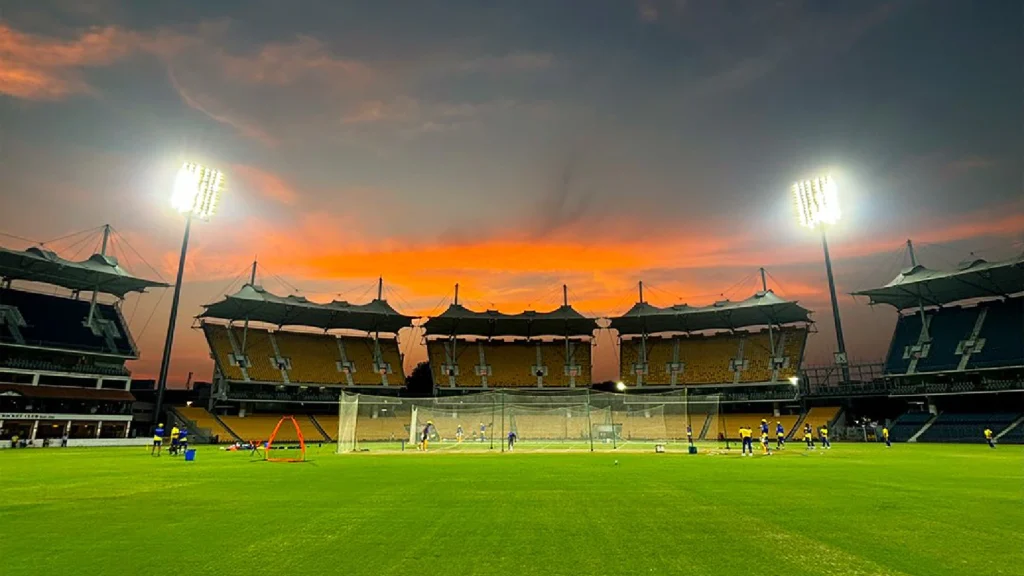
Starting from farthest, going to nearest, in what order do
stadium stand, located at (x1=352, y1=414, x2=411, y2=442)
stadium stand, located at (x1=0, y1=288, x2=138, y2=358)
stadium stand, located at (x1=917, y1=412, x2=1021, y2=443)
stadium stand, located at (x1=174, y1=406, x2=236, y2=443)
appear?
stadium stand, located at (x1=174, y1=406, x2=236, y2=443) → stadium stand, located at (x1=0, y1=288, x2=138, y2=358) → stadium stand, located at (x1=352, y1=414, x2=411, y2=442) → stadium stand, located at (x1=917, y1=412, x2=1021, y2=443)

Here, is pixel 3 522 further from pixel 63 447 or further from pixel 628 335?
pixel 628 335

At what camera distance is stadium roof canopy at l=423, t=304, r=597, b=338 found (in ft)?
191

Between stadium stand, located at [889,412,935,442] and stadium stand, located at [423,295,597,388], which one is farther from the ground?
stadium stand, located at [423,295,597,388]

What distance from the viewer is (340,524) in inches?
312

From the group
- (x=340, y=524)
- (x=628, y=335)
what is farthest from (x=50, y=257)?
(x=628, y=335)

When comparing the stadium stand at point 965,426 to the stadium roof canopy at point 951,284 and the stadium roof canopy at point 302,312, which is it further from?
the stadium roof canopy at point 302,312

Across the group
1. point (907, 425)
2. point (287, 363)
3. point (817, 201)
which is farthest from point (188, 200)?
point (907, 425)

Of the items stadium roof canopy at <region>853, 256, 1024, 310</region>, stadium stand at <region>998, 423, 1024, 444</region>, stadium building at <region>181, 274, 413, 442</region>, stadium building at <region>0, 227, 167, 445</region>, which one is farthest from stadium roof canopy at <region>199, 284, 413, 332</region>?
stadium stand at <region>998, 423, 1024, 444</region>

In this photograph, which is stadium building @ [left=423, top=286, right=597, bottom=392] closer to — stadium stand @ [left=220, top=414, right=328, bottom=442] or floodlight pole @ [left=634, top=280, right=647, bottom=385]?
floodlight pole @ [left=634, top=280, right=647, bottom=385]

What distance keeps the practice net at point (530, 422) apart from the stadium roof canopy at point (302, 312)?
18324 millimetres

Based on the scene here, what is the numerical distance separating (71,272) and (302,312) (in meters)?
20.1

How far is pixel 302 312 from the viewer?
55.2 m

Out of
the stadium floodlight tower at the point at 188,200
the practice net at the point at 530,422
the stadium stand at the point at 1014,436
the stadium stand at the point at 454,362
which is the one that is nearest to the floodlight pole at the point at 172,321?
the stadium floodlight tower at the point at 188,200

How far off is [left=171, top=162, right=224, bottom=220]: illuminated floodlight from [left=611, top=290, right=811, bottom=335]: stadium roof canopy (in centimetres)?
4279
